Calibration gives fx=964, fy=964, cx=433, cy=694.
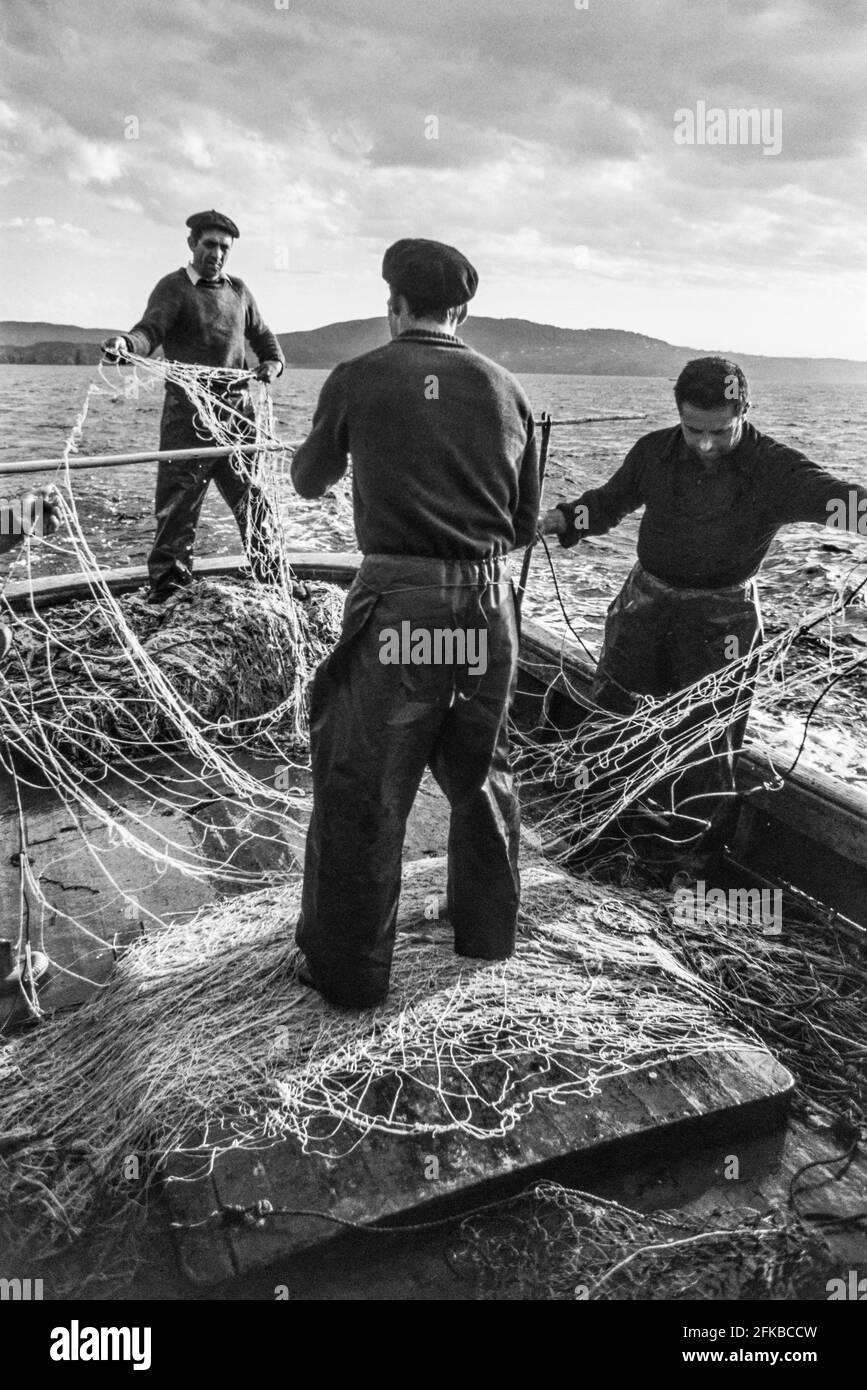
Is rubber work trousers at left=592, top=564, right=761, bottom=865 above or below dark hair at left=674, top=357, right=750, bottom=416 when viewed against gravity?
below

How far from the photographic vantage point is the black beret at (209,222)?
235 inches

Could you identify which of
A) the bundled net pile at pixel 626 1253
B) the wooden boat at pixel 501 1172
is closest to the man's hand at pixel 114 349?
the wooden boat at pixel 501 1172

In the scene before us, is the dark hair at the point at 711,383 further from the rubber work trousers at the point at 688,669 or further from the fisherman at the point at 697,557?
the rubber work trousers at the point at 688,669

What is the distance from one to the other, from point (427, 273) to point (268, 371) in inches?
146

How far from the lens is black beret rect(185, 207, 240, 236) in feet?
19.6

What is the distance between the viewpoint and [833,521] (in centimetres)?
348

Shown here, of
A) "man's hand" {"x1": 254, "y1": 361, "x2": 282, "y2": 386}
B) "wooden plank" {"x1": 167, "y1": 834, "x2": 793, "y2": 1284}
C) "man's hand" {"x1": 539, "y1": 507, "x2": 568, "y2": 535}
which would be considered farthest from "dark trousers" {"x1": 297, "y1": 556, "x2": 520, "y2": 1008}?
"man's hand" {"x1": 254, "y1": 361, "x2": 282, "y2": 386}

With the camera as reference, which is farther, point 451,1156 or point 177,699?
point 177,699

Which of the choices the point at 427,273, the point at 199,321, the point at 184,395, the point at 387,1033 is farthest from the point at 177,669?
the point at 427,273

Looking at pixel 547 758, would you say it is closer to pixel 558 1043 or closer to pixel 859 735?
pixel 558 1043

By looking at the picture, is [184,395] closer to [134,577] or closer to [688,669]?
[134,577]

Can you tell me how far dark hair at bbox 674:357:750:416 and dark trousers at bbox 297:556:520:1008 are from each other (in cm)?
134

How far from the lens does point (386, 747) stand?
2.76m

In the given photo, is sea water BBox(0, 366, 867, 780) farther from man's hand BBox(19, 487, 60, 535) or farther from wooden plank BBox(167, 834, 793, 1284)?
wooden plank BBox(167, 834, 793, 1284)
